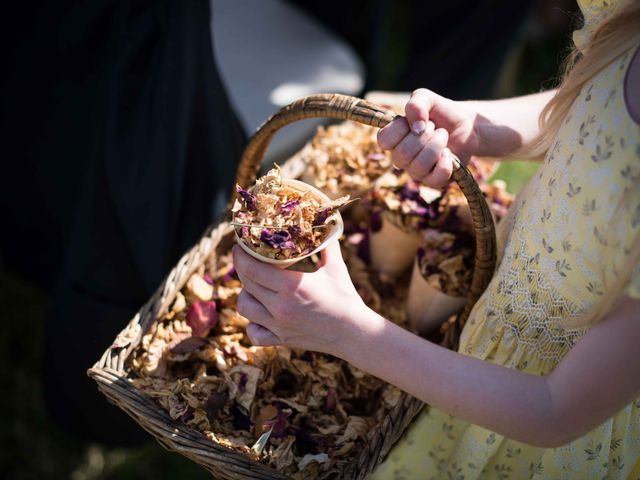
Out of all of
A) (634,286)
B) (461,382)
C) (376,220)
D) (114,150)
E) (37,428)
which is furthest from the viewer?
(37,428)

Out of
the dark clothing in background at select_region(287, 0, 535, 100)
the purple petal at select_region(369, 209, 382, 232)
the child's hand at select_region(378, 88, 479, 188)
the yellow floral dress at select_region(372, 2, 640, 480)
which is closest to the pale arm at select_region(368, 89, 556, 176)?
the child's hand at select_region(378, 88, 479, 188)

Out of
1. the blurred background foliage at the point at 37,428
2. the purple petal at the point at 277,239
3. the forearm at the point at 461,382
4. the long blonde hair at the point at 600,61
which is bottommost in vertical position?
the blurred background foliage at the point at 37,428

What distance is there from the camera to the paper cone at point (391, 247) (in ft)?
3.62

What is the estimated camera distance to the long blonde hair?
0.69 m

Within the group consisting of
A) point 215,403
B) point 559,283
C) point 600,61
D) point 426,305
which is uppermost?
point 600,61

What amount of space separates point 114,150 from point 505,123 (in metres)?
0.79

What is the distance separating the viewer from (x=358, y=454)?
2.94ft

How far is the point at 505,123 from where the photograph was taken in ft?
3.24

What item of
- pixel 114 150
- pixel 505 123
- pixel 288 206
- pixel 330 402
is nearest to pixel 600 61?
pixel 505 123

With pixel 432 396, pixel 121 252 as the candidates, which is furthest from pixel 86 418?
pixel 432 396

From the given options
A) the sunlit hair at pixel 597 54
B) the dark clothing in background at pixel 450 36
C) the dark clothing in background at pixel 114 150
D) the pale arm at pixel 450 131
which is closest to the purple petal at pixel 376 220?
the pale arm at pixel 450 131

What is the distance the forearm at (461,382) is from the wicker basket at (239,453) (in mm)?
161

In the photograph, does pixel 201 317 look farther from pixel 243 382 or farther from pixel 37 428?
pixel 37 428

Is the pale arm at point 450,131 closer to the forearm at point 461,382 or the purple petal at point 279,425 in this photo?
the forearm at point 461,382
